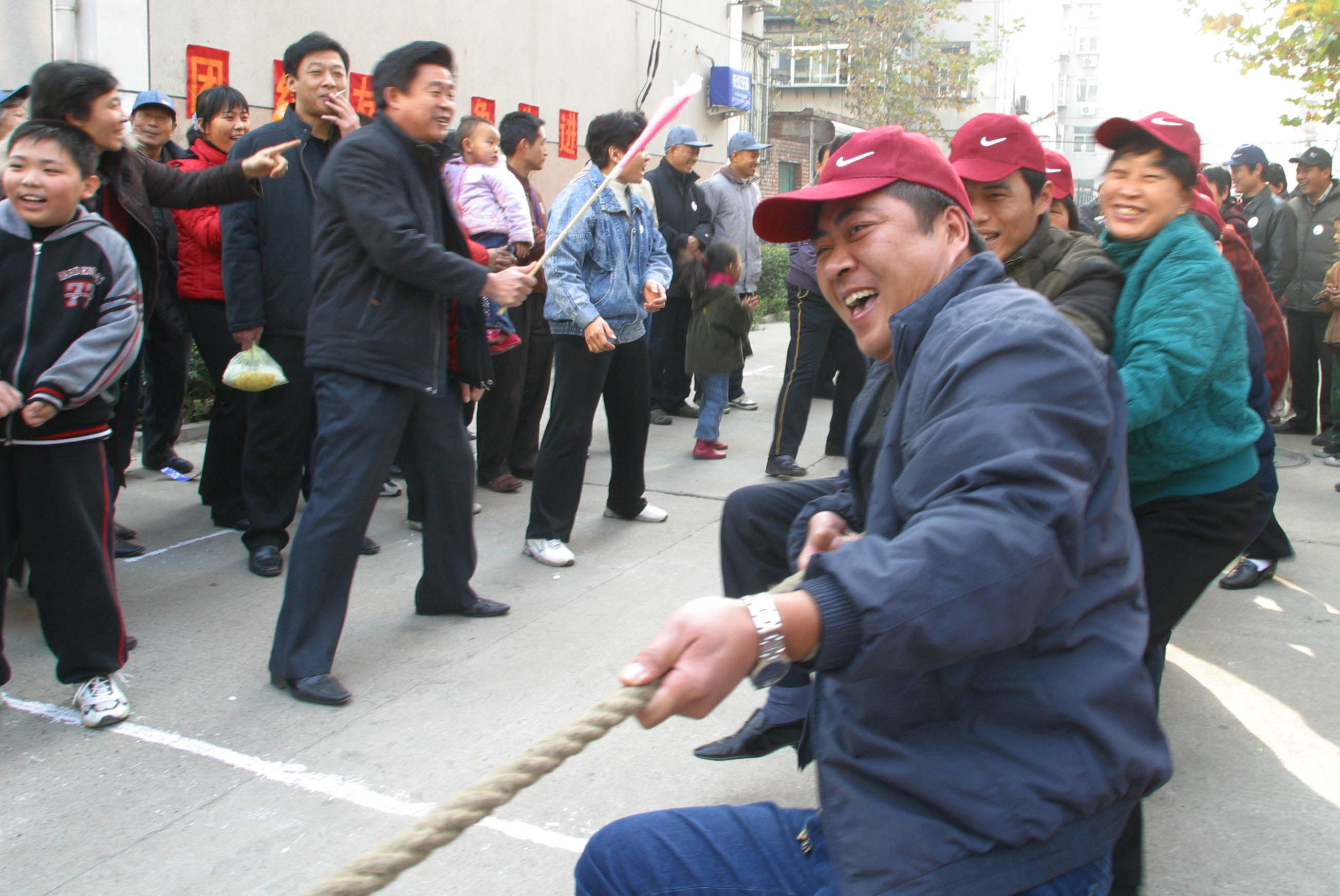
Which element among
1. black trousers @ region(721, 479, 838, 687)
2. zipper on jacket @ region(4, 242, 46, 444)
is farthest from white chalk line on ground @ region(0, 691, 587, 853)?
zipper on jacket @ region(4, 242, 46, 444)

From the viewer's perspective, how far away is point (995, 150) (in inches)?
121

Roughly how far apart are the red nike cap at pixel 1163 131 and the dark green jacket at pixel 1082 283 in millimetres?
277

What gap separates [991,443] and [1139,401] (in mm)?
1387

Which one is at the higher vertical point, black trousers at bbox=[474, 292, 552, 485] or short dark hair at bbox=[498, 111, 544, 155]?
short dark hair at bbox=[498, 111, 544, 155]

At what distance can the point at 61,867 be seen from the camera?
107 inches

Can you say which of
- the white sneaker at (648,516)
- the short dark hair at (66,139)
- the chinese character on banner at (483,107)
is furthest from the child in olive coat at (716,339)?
the short dark hair at (66,139)

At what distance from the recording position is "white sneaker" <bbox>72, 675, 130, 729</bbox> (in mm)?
3428

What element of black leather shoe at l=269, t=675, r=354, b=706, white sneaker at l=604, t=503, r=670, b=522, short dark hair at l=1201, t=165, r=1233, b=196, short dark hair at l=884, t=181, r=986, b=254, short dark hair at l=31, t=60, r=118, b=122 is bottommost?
black leather shoe at l=269, t=675, r=354, b=706

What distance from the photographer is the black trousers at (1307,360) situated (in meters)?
8.69

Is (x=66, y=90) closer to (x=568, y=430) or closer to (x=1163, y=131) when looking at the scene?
(x=568, y=430)

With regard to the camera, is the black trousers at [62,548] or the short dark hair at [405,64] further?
the short dark hair at [405,64]

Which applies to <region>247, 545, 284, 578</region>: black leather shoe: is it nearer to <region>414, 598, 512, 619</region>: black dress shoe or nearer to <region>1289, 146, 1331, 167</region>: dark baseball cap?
<region>414, 598, 512, 619</region>: black dress shoe

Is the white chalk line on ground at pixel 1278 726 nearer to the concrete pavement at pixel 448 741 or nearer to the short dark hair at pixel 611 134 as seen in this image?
the concrete pavement at pixel 448 741

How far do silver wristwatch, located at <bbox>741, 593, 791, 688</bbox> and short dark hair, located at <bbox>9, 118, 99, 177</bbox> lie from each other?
119 inches
